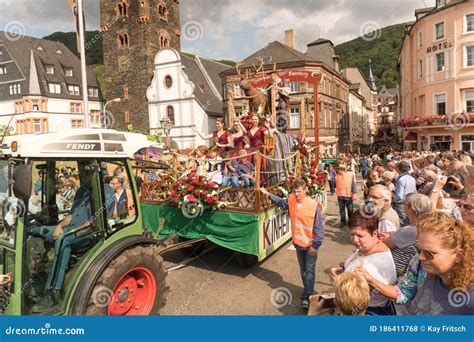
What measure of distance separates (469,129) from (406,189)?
23.4m

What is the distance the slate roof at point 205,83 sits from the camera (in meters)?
35.3

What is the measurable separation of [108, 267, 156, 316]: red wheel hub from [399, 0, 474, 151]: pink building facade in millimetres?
26608

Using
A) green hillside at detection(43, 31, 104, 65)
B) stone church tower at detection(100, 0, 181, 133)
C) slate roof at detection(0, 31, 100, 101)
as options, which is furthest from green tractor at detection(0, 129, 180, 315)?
green hillside at detection(43, 31, 104, 65)

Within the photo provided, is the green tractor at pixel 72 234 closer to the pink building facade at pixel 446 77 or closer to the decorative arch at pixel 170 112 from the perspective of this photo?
the pink building facade at pixel 446 77

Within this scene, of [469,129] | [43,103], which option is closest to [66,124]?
[43,103]

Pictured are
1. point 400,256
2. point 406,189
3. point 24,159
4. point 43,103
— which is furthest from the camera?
point 43,103

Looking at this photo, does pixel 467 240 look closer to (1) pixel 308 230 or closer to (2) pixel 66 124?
(1) pixel 308 230

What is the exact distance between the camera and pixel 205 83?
38781 mm

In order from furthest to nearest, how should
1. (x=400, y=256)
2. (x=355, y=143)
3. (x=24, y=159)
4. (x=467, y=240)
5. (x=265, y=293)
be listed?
(x=355, y=143) < (x=265, y=293) < (x=400, y=256) < (x=24, y=159) < (x=467, y=240)

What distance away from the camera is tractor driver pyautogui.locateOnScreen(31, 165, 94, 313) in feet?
11.3

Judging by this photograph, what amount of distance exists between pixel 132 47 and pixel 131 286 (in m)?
40.8

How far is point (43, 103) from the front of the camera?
43.2 meters

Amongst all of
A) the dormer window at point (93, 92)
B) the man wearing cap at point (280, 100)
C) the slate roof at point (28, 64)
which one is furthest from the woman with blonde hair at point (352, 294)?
the dormer window at point (93, 92)

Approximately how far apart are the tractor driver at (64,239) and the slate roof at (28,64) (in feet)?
155
